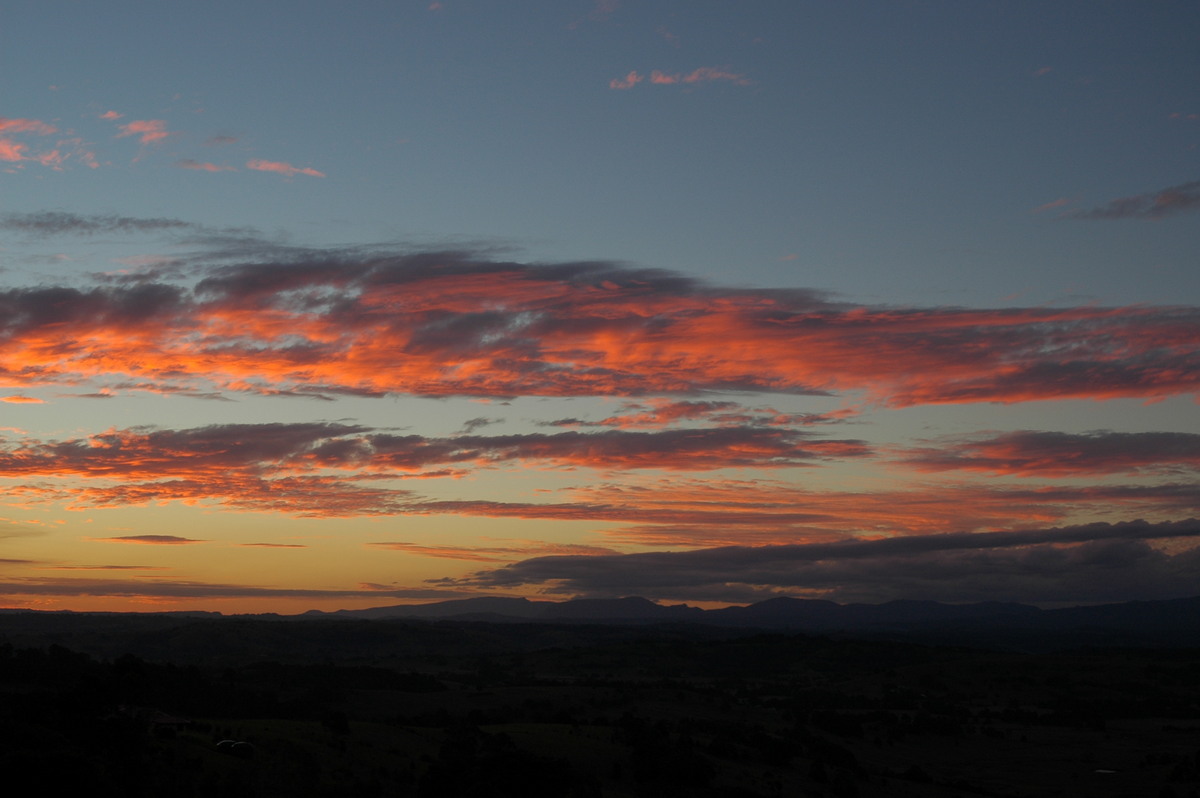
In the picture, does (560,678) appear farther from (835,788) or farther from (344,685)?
(835,788)

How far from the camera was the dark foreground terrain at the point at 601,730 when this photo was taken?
43219 mm

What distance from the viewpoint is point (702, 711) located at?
97438mm

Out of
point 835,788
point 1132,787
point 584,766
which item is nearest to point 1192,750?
point 1132,787

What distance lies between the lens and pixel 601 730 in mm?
75688

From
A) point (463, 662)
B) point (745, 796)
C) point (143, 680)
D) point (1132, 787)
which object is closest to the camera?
point (143, 680)

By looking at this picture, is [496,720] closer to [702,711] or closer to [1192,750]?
[702,711]

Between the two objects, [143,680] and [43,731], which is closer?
[43,731]

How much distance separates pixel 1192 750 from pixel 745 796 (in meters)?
46.2

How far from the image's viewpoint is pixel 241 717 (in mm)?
65438

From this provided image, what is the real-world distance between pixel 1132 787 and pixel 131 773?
202 ft

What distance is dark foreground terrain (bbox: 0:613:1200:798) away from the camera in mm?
43219

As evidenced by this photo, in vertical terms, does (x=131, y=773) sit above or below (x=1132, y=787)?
above

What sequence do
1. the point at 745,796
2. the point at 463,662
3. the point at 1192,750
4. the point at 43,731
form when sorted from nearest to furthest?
the point at 43,731
the point at 745,796
the point at 1192,750
the point at 463,662

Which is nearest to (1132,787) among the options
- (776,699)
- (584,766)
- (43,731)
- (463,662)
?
(584,766)
